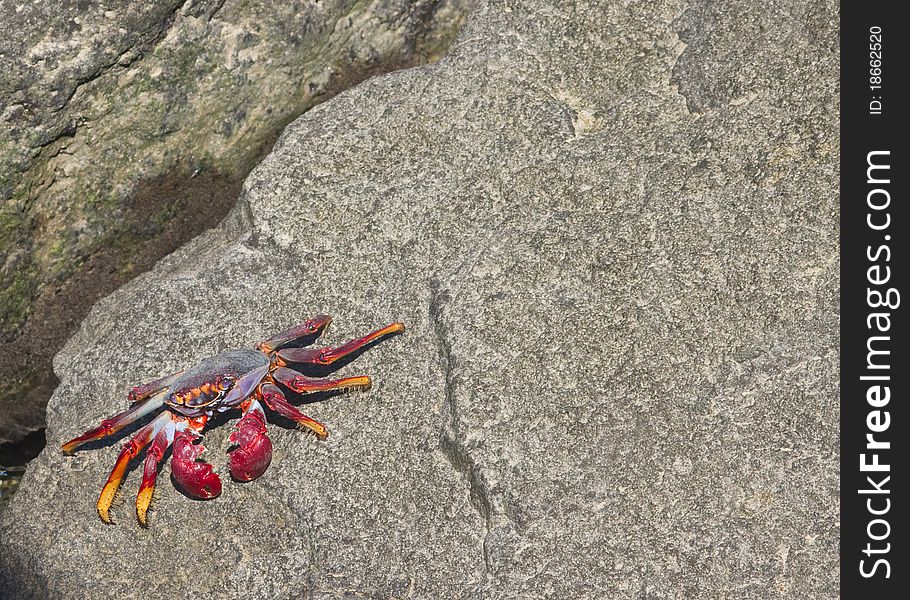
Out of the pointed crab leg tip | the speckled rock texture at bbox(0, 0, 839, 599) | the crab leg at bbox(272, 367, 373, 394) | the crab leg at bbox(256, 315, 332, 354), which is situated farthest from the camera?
the crab leg at bbox(256, 315, 332, 354)

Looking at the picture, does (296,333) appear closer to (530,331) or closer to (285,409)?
(285,409)

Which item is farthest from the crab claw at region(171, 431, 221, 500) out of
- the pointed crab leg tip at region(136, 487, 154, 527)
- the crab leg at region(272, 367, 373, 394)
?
the crab leg at region(272, 367, 373, 394)

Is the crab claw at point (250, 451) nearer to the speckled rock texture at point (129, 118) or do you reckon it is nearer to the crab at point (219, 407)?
the crab at point (219, 407)

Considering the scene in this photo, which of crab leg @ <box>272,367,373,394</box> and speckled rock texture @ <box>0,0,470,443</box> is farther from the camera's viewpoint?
speckled rock texture @ <box>0,0,470,443</box>

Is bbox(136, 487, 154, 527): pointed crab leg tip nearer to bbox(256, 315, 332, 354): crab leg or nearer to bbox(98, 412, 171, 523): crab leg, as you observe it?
bbox(98, 412, 171, 523): crab leg
